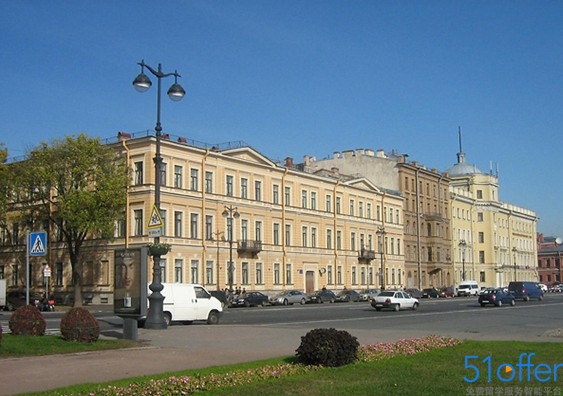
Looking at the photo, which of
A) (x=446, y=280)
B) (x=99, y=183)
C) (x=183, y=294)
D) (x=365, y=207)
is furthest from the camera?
(x=446, y=280)

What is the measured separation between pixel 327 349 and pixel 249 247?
53024 mm

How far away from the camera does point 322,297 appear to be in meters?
68.7

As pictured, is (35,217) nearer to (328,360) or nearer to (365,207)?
(365,207)

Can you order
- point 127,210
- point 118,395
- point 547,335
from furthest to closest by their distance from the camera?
point 127,210
point 547,335
point 118,395

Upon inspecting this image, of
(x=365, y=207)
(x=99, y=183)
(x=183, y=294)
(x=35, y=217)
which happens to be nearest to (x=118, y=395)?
(x=183, y=294)

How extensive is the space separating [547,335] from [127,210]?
140 ft

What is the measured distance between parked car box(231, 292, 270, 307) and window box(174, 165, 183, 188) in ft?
35.1

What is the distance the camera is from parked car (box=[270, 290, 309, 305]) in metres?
63.5

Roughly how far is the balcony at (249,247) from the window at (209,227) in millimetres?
3186

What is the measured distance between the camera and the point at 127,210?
59312 mm

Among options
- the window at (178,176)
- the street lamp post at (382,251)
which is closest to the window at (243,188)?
the window at (178,176)

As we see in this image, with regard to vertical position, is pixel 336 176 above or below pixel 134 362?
above

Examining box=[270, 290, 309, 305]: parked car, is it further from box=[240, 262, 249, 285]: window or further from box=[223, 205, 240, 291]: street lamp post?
box=[223, 205, 240, 291]: street lamp post

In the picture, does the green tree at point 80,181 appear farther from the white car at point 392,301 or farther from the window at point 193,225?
the white car at point 392,301
